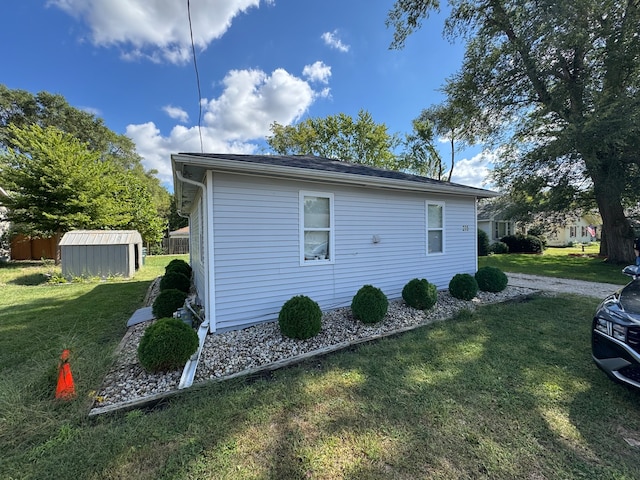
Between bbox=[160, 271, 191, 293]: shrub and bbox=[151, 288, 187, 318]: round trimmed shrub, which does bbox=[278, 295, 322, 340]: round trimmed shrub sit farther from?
bbox=[160, 271, 191, 293]: shrub

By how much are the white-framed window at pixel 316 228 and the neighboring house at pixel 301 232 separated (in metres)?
0.02

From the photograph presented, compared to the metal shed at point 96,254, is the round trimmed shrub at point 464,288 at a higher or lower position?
lower

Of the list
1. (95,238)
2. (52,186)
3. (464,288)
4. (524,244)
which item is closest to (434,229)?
(464,288)

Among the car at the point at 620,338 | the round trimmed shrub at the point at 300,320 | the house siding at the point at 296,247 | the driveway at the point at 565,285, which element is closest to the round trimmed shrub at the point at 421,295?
the house siding at the point at 296,247

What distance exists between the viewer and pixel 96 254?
9930mm

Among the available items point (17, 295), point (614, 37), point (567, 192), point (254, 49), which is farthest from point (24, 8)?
point (567, 192)

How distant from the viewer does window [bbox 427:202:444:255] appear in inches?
272

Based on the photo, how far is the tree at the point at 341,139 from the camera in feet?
76.8

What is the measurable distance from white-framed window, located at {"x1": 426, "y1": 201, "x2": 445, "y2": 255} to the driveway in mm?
2921

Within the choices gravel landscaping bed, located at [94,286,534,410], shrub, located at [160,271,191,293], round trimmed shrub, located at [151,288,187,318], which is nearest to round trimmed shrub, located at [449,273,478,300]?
gravel landscaping bed, located at [94,286,534,410]

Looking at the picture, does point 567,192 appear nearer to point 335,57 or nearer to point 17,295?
point 335,57

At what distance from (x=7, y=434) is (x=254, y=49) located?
9.94 metres

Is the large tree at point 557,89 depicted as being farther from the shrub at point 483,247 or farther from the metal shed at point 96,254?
the metal shed at point 96,254

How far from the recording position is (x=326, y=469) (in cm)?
193
